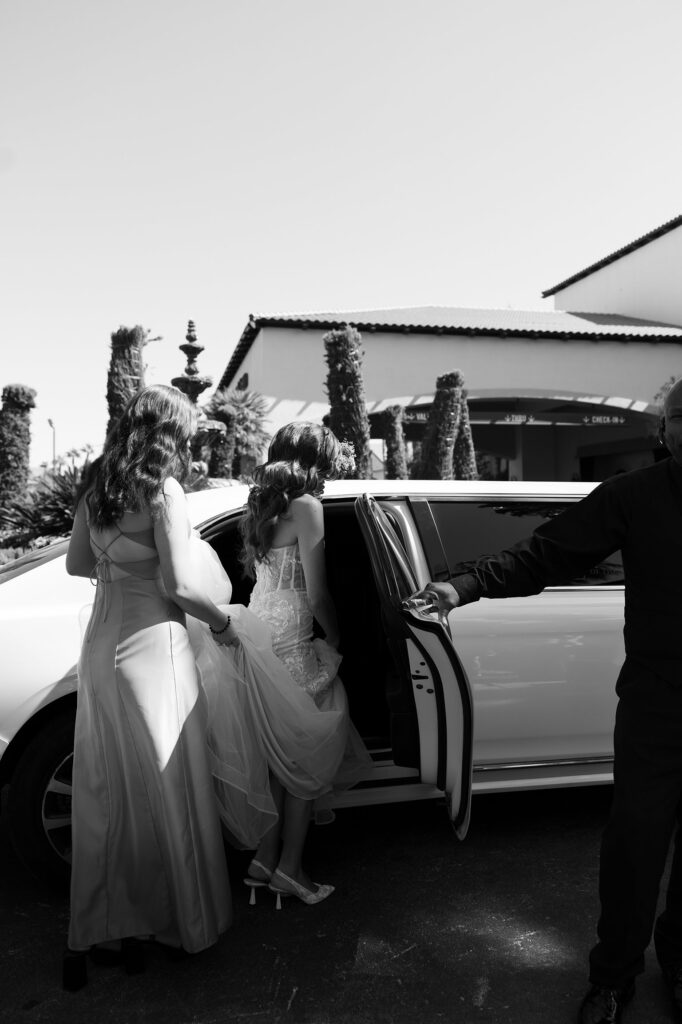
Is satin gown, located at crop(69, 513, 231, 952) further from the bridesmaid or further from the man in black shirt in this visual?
the man in black shirt

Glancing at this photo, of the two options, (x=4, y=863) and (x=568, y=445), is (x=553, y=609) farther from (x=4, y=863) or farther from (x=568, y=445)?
(x=568, y=445)

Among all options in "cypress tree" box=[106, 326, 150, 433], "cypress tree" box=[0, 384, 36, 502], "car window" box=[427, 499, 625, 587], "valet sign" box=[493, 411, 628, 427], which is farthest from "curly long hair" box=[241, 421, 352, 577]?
"valet sign" box=[493, 411, 628, 427]

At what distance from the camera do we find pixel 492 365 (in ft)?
77.2

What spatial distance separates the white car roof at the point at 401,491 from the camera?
3562 mm

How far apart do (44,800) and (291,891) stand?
100 cm

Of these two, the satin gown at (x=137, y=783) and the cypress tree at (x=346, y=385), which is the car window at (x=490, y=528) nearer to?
the satin gown at (x=137, y=783)

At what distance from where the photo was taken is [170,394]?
8.90ft

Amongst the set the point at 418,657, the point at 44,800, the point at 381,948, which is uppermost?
the point at 418,657

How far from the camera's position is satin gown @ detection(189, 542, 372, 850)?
296cm

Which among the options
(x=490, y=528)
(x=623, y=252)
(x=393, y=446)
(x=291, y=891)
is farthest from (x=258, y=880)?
(x=623, y=252)

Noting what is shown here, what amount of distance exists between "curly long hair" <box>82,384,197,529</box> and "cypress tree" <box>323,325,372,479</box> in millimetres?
12948

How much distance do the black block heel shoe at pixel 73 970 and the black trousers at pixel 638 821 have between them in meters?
1.60

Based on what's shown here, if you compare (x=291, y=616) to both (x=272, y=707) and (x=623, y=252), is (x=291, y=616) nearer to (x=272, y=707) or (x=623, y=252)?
(x=272, y=707)

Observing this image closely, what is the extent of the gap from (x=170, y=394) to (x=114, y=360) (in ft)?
39.5
